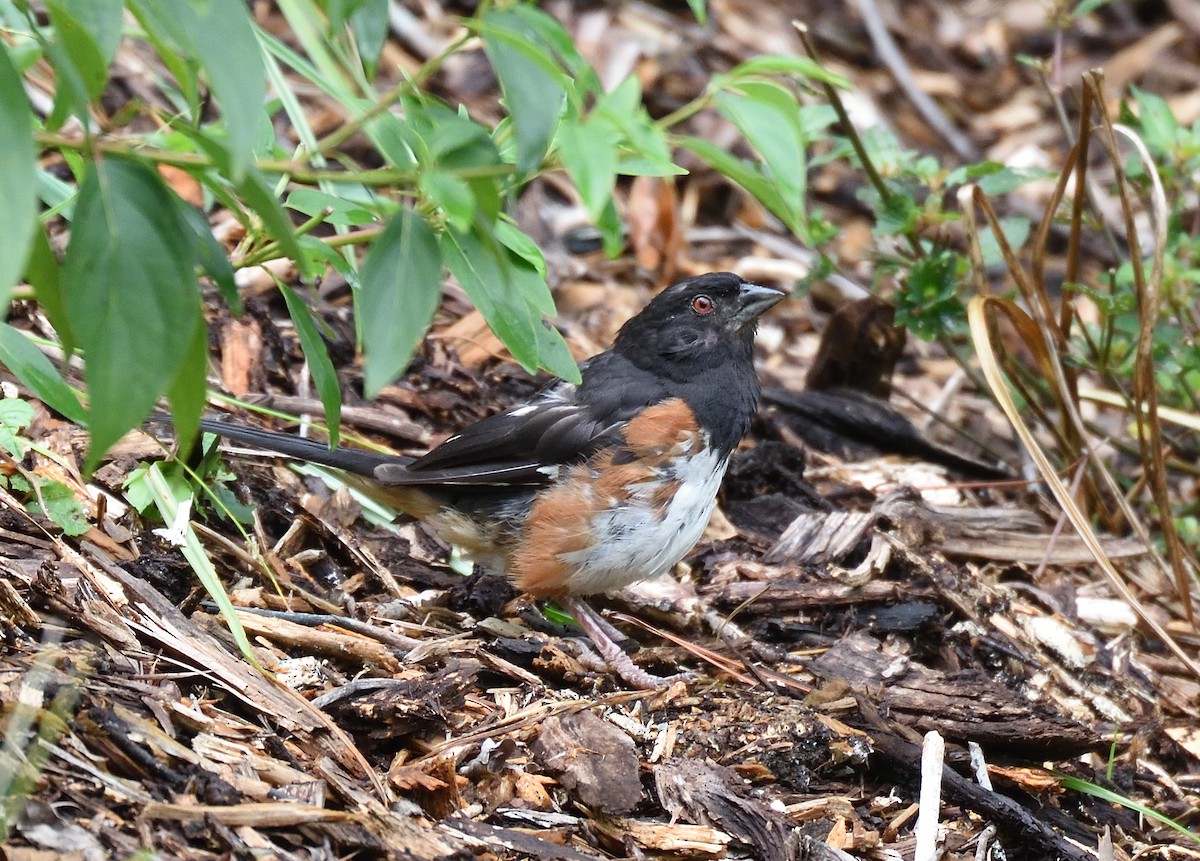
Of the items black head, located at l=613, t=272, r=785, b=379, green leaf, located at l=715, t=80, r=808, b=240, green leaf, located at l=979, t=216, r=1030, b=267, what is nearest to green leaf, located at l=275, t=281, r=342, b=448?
green leaf, located at l=715, t=80, r=808, b=240

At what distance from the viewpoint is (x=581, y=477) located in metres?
3.54

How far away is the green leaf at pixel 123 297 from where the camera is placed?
1.66 meters

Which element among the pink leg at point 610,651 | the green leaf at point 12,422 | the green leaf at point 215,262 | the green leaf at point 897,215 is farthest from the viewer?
the green leaf at point 897,215

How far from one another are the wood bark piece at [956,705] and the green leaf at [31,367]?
1.86 metres

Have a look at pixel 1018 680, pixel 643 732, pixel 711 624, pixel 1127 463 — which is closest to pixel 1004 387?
pixel 1018 680

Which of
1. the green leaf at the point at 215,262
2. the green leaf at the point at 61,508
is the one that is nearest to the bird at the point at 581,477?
the green leaf at the point at 61,508

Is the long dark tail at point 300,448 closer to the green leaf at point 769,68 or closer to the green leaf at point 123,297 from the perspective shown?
the green leaf at point 123,297

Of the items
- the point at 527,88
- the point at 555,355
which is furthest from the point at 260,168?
the point at 555,355

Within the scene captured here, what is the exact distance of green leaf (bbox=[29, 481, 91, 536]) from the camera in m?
2.88

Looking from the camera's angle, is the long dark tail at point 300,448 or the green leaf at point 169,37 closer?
the green leaf at point 169,37

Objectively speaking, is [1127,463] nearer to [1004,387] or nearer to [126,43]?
[1004,387]

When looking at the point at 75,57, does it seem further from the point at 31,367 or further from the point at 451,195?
the point at 31,367

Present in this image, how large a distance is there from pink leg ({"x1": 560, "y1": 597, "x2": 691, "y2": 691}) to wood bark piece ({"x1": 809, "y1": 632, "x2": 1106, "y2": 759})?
40 cm

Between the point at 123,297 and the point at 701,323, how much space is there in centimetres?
238
